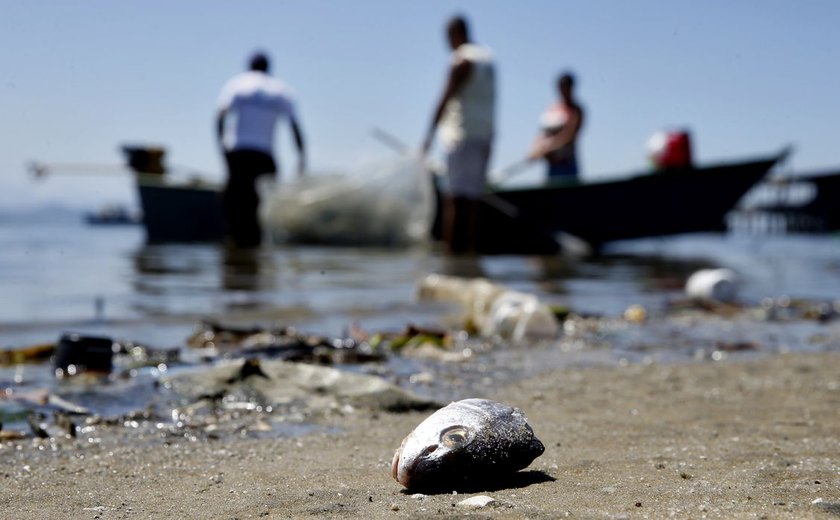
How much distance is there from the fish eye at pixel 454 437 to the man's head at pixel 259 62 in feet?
31.2


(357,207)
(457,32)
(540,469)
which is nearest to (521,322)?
(540,469)

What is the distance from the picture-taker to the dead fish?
6.79 feet

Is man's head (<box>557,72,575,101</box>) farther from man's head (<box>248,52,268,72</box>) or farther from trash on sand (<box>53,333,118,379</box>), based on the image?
trash on sand (<box>53,333,118,379</box>)

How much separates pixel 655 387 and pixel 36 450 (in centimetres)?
230

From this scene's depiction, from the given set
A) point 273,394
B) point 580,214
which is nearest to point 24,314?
point 273,394

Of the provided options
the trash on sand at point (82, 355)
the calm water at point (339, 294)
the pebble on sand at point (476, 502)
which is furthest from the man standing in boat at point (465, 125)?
the pebble on sand at point (476, 502)

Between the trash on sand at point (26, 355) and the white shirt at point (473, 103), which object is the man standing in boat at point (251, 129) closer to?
the white shirt at point (473, 103)

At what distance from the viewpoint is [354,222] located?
13.7 metres

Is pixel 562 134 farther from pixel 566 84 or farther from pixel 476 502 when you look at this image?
pixel 476 502

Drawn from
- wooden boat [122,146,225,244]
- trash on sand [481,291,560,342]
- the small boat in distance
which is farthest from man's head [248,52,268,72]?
the small boat in distance

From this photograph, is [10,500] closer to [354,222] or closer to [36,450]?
[36,450]

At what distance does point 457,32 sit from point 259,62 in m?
2.74

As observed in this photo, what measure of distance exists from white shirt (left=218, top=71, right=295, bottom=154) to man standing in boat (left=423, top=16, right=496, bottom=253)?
190 cm

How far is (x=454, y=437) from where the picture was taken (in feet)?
6.93
